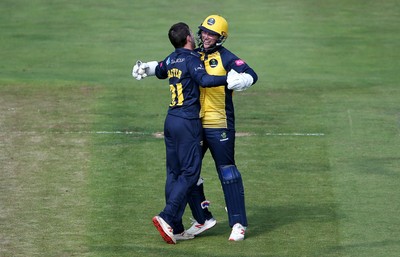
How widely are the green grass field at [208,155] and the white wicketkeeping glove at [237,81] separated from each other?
1.64 m

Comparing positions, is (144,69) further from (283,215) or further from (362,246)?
(362,246)

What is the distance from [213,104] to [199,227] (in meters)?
1.34

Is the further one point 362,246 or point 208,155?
point 208,155

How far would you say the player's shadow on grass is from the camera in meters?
11.8

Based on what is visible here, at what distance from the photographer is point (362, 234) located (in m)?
11.3

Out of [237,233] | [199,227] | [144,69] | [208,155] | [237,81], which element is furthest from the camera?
[208,155]

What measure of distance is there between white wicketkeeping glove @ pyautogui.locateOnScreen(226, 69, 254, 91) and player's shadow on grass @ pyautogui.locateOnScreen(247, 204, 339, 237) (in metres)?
1.71

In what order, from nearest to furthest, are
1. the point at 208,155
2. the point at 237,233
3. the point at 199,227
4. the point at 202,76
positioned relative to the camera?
the point at 202,76 → the point at 237,233 → the point at 199,227 → the point at 208,155

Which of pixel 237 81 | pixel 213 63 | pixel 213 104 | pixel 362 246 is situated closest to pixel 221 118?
pixel 213 104

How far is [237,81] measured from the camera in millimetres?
10688

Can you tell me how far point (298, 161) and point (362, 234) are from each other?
10.6 ft

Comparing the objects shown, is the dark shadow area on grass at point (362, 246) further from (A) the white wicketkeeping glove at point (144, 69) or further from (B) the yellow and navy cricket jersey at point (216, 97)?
(A) the white wicketkeeping glove at point (144, 69)

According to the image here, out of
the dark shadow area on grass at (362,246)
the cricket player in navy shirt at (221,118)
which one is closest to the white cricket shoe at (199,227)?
the cricket player in navy shirt at (221,118)

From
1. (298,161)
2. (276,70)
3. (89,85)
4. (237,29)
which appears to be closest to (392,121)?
(298,161)
